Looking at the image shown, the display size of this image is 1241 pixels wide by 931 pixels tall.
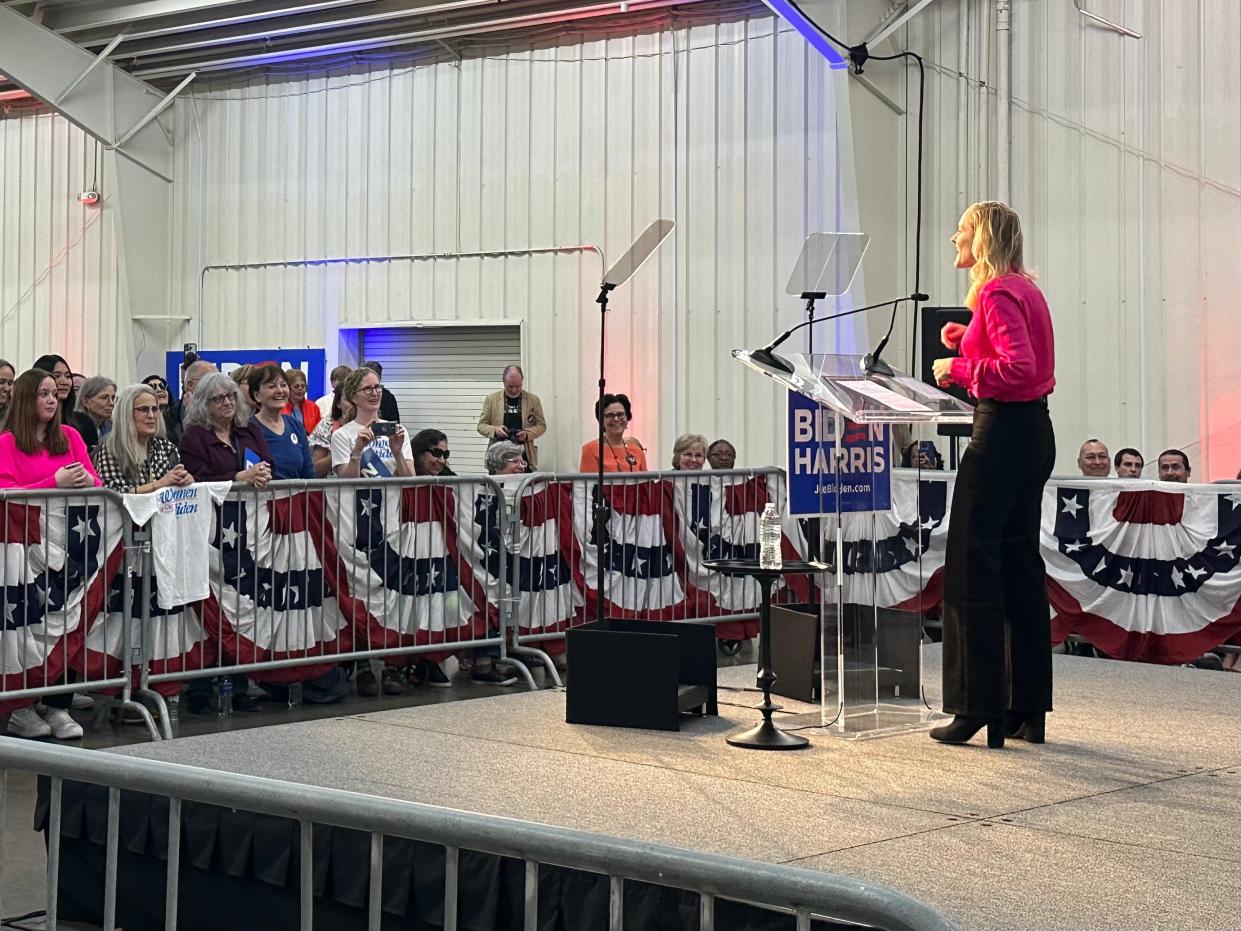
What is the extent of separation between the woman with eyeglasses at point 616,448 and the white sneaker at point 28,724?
4.30 metres

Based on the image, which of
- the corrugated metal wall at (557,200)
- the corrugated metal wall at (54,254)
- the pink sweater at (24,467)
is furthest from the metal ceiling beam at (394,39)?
the pink sweater at (24,467)

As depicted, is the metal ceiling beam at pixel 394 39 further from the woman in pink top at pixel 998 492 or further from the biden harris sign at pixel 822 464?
the woman in pink top at pixel 998 492

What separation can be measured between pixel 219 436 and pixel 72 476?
45.1 inches

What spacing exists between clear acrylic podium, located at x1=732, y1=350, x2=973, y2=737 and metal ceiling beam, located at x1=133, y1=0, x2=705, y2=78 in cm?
906

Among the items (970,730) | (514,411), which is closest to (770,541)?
(970,730)

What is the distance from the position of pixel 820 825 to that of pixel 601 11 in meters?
11.4

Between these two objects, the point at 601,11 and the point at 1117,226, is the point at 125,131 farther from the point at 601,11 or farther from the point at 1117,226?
the point at 1117,226

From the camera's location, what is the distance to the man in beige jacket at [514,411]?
15102 mm

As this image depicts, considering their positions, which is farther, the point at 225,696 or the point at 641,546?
the point at 641,546

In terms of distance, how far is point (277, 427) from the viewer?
349 inches

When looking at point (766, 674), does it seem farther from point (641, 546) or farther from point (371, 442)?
point (371, 442)

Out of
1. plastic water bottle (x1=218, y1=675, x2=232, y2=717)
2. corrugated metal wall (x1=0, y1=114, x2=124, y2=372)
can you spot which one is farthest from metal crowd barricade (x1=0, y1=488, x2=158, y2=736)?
corrugated metal wall (x1=0, y1=114, x2=124, y2=372)

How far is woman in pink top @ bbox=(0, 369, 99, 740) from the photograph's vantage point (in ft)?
24.4

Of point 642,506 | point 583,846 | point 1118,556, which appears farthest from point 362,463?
point 583,846
